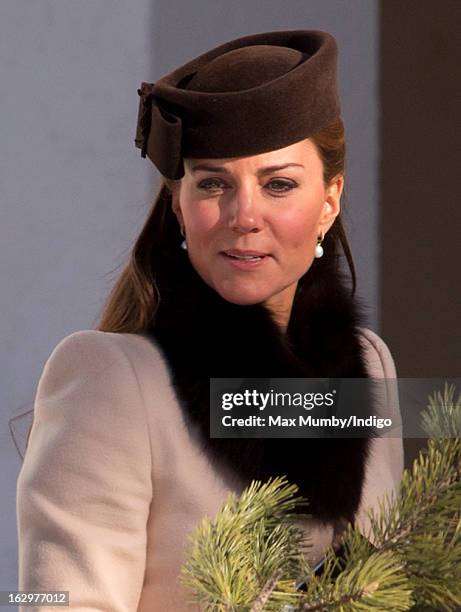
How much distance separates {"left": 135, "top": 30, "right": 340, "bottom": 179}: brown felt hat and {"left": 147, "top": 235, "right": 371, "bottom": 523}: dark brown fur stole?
108mm

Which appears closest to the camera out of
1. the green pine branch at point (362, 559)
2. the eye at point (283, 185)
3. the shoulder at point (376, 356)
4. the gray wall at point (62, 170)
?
the green pine branch at point (362, 559)

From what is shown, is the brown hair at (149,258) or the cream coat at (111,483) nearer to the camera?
the cream coat at (111,483)

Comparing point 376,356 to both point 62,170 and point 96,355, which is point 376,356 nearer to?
point 96,355

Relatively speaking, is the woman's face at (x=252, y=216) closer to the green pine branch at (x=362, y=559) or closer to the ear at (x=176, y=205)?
the ear at (x=176, y=205)

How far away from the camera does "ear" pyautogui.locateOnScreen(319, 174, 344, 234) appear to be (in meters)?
1.22

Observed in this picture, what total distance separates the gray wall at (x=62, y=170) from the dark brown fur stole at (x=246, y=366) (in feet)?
2.77

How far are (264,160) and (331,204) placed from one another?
0.15m

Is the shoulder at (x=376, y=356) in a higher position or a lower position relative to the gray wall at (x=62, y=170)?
lower

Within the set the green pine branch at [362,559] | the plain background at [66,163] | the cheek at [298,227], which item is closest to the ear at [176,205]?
the cheek at [298,227]

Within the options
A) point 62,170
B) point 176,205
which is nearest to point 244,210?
point 176,205

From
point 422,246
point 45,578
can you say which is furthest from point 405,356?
point 45,578

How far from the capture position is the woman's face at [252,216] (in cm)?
109

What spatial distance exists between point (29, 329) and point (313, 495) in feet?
3.25

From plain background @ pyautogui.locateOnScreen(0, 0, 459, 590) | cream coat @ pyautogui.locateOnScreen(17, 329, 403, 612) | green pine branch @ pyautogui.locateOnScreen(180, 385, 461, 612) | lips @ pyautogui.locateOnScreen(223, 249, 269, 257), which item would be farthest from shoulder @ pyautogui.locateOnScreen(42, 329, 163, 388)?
plain background @ pyautogui.locateOnScreen(0, 0, 459, 590)
